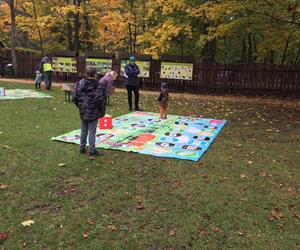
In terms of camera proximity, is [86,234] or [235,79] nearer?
[86,234]

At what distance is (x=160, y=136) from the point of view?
8.43m

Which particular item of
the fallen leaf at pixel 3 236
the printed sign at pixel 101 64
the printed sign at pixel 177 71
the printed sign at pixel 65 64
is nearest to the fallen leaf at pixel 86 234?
the fallen leaf at pixel 3 236

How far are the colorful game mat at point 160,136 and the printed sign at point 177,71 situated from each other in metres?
8.65

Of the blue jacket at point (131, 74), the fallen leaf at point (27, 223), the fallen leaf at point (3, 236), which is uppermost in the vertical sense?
the blue jacket at point (131, 74)

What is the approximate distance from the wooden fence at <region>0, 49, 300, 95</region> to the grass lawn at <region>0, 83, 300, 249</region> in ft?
36.1

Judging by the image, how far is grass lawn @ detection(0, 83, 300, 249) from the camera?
3842 millimetres

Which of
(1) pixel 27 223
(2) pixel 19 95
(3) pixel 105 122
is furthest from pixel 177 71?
(1) pixel 27 223

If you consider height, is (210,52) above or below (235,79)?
above

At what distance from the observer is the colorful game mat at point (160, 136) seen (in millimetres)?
7205

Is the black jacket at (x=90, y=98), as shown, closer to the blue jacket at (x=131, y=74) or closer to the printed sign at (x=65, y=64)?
the blue jacket at (x=131, y=74)

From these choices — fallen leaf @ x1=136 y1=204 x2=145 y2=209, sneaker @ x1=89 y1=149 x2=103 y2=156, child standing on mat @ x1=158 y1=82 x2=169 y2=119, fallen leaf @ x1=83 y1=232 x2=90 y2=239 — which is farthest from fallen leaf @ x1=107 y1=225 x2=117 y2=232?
child standing on mat @ x1=158 y1=82 x2=169 y2=119

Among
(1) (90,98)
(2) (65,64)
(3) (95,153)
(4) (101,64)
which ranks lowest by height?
(3) (95,153)

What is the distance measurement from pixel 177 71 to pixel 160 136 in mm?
11769

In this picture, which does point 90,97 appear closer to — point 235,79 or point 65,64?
point 235,79
